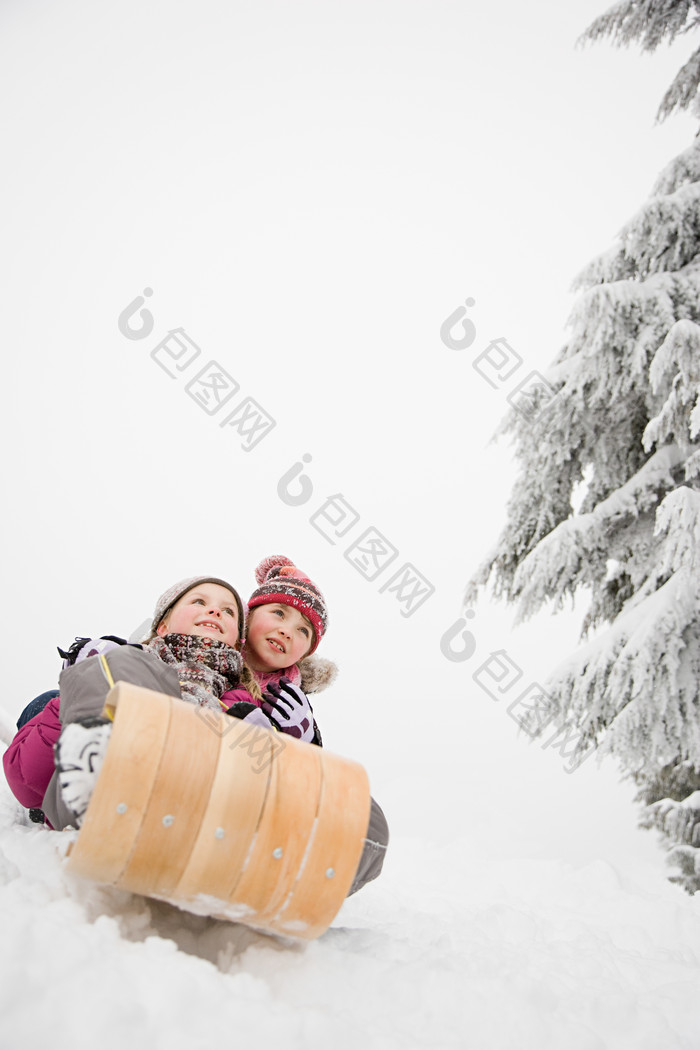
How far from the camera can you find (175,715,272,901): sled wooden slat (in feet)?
4.53

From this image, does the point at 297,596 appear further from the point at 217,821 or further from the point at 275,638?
the point at 217,821

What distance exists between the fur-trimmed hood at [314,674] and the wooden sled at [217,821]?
1751mm

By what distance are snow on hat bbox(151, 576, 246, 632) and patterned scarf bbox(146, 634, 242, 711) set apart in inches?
12.7

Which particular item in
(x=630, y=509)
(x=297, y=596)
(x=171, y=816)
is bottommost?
(x=171, y=816)

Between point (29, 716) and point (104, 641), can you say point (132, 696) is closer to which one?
point (104, 641)

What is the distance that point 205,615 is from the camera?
2613mm

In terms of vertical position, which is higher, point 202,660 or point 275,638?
point 275,638

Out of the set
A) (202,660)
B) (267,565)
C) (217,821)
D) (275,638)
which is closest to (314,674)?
(275,638)

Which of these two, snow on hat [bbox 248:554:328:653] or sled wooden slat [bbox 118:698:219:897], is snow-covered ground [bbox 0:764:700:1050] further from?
snow on hat [bbox 248:554:328:653]

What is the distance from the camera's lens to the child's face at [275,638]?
2.99 metres

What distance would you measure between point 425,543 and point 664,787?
251 ft

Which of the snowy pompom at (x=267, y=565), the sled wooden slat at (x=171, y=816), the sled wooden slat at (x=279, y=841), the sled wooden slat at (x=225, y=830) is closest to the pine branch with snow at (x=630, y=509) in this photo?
the snowy pompom at (x=267, y=565)

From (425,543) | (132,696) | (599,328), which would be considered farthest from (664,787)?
(425,543)

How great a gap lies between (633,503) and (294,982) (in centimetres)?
400
